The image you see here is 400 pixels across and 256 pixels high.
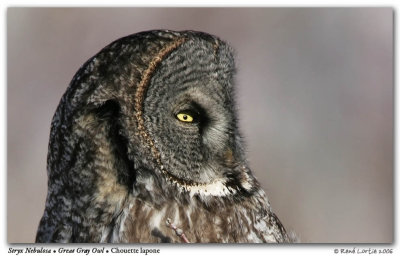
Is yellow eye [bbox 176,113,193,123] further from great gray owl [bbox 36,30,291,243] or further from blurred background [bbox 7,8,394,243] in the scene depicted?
blurred background [bbox 7,8,394,243]

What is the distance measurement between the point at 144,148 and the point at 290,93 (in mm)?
1069

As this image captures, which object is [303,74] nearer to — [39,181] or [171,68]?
[171,68]

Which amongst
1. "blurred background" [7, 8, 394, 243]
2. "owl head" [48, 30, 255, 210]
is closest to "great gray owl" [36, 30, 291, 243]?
"owl head" [48, 30, 255, 210]

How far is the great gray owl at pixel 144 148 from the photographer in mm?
3289

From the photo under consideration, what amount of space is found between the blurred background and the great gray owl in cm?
40

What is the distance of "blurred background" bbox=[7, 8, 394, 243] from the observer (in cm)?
391

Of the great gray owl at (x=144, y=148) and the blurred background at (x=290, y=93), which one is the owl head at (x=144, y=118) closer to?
the great gray owl at (x=144, y=148)

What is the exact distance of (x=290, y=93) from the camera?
4.07m

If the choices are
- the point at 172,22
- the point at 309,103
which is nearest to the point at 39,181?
the point at 172,22

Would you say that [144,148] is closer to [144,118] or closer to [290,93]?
[144,118]

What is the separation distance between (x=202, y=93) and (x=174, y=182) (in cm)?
39

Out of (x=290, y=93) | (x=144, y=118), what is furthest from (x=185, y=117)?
(x=290, y=93)
